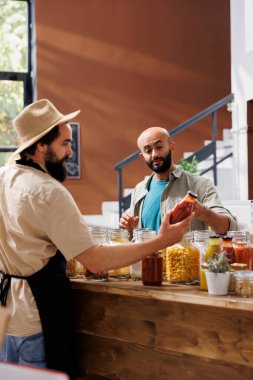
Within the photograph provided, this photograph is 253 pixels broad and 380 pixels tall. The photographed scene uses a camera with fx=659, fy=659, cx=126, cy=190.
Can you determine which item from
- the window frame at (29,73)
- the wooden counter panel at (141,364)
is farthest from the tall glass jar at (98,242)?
the window frame at (29,73)

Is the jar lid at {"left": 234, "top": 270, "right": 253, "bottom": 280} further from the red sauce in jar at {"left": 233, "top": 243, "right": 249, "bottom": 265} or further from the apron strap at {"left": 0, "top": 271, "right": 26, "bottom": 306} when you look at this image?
the apron strap at {"left": 0, "top": 271, "right": 26, "bottom": 306}

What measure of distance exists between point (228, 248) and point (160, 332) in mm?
382

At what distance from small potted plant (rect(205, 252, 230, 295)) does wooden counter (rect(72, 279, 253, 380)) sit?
4cm

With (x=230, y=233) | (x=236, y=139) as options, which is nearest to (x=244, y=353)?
(x=230, y=233)

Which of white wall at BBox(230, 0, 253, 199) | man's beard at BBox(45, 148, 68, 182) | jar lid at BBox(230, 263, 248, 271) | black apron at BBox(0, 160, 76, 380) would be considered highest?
white wall at BBox(230, 0, 253, 199)

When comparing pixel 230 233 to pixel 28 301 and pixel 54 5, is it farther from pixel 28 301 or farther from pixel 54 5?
pixel 54 5

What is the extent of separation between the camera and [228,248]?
234cm

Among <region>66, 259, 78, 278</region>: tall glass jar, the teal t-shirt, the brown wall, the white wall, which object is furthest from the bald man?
the brown wall

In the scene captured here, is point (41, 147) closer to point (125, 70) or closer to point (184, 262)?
point (184, 262)

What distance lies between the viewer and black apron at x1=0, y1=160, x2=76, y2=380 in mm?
2248

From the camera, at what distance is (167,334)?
7.52 feet

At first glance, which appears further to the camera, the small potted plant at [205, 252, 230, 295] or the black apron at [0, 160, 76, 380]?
the black apron at [0, 160, 76, 380]

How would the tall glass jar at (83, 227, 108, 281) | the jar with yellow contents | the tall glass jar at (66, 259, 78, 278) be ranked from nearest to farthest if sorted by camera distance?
the jar with yellow contents → the tall glass jar at (83, 227, 108, 281) → the tall glass jar at (66, 259, 78, 278)

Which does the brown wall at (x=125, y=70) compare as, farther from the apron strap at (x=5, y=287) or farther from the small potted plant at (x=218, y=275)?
the small potted plant at (x=218, y=275)
